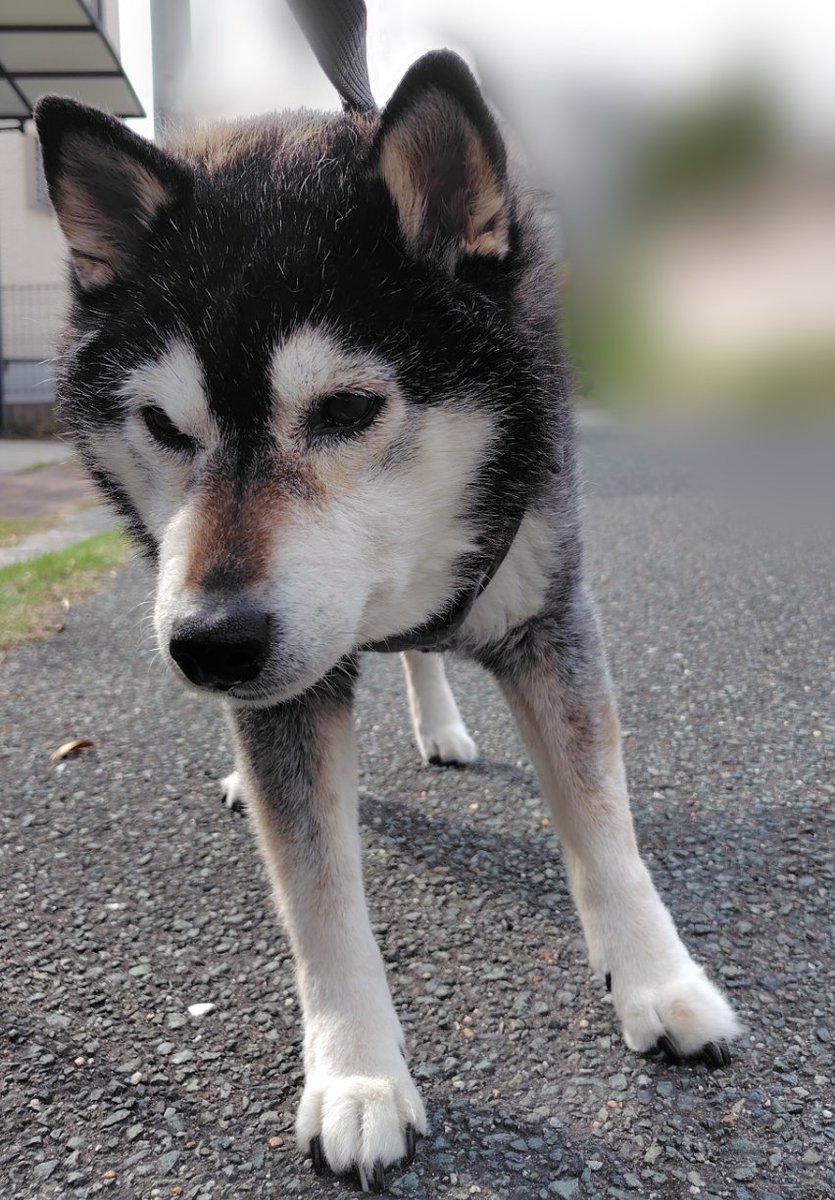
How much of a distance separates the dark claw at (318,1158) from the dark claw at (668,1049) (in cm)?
60

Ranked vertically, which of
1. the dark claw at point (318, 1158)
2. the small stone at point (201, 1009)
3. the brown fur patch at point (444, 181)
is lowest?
the small stone at point (201, 1009)

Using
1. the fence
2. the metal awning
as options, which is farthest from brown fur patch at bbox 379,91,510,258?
the fence

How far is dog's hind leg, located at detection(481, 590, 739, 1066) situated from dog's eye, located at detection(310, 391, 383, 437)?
563 mm

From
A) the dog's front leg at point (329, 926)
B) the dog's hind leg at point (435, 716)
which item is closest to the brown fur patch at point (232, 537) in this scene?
the dog's front leg at point (329, 926)

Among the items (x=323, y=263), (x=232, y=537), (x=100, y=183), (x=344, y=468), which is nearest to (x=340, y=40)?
(x=100, y=183)

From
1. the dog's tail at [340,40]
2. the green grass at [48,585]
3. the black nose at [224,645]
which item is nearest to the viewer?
the black nose at [224,645]

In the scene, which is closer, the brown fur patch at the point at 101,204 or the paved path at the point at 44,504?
the brown fur patch at the point at 101,204

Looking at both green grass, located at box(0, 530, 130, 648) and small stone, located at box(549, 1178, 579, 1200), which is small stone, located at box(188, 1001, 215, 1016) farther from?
green grass, located at box(0, 530, 130, 648)

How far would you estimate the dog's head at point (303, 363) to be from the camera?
1427 mm

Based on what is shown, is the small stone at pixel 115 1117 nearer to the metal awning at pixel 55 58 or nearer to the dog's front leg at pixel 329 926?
the dog's front leg at pixel 329 926

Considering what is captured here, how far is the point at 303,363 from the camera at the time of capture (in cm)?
148

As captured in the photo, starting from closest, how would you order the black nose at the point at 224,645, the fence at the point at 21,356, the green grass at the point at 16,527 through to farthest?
the black nose at the point at 224,645 → the green grass at the point at 16,527 → the fence at the point at 21,356

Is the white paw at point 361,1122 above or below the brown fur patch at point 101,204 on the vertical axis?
below

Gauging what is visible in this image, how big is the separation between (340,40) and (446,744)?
1.86 metres
